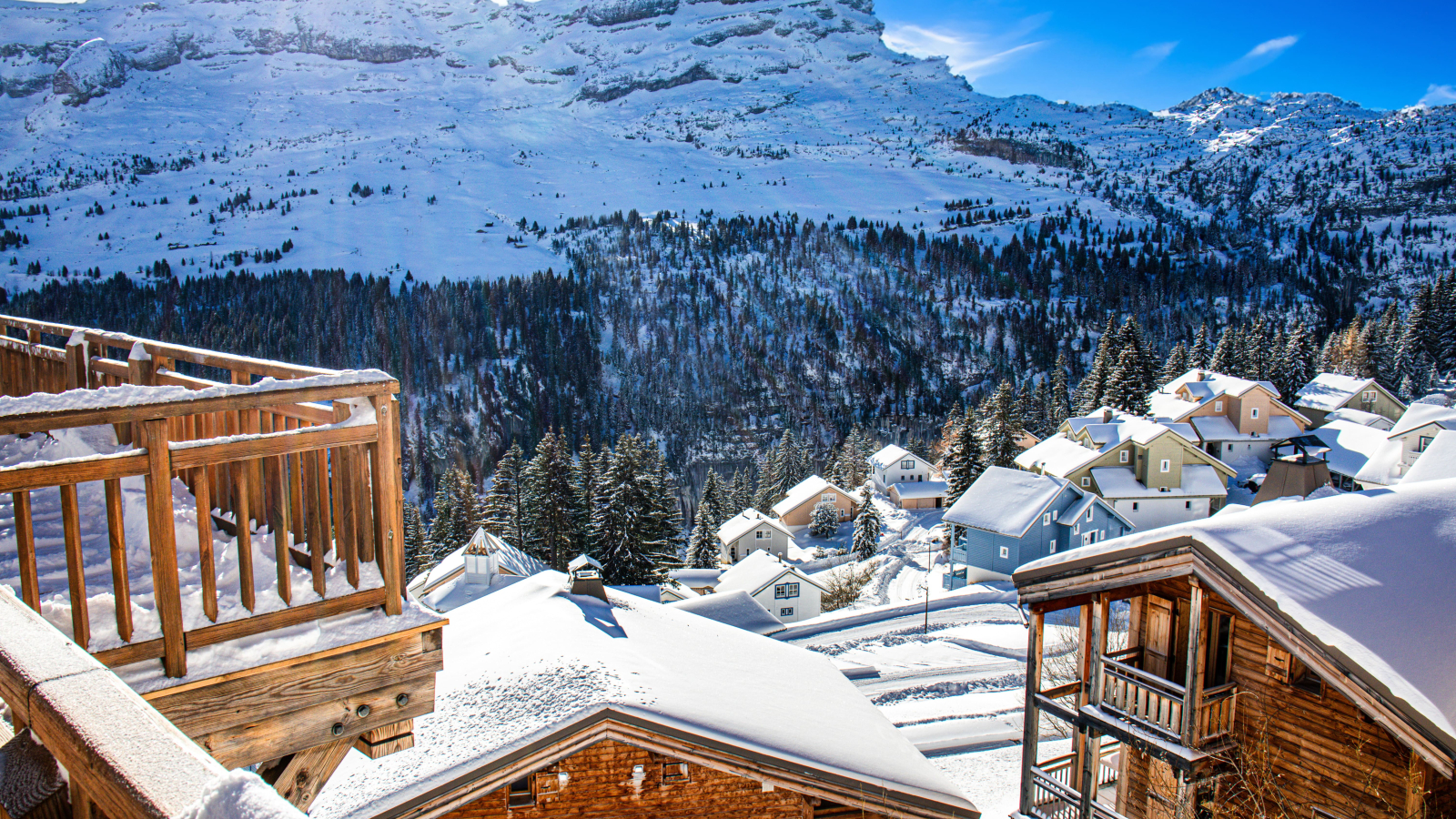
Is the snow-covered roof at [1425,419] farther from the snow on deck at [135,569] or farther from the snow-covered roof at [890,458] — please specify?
the snow on deck at [135,569]

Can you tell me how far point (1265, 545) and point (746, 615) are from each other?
66.1ft

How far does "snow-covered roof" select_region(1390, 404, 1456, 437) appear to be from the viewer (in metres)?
36.2

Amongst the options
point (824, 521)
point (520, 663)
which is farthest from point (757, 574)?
point (520, 663)

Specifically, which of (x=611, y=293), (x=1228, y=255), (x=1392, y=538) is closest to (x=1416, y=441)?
(x=1392, y=538)

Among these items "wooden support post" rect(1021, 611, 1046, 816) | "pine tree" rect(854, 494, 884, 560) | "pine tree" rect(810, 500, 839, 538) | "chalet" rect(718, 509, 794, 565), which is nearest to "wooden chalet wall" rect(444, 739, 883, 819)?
"wooden support post" rect(1021, 611, 1046, 816)

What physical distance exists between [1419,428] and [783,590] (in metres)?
33.2

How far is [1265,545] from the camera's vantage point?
752cm


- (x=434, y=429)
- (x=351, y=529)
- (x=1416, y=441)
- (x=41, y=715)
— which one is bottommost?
(x=434, y=429)

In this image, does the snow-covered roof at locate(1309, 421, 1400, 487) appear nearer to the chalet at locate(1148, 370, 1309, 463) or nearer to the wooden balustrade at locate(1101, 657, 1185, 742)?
the chalet at locate(1148, 370, 1309, 463)

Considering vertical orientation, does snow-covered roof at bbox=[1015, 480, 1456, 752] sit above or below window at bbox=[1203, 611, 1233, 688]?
above

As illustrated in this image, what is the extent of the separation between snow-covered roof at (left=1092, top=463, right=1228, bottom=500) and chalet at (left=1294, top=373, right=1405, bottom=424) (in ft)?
76.9

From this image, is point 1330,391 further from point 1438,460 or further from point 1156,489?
point 1438,460

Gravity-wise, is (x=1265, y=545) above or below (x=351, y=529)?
below

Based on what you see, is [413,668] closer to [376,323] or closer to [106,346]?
[106,346]
